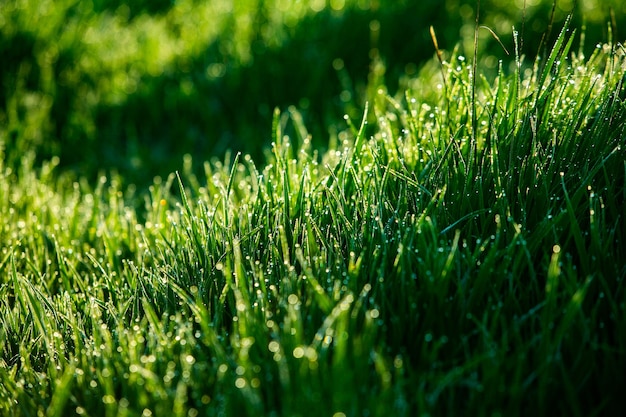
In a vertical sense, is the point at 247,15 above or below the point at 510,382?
above

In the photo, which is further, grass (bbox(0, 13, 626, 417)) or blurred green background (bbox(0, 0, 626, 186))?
blurred green background (bbox(0, 0, 626, 186))

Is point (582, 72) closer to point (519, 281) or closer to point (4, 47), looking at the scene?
point (519, 281)

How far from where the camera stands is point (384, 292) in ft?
4.61

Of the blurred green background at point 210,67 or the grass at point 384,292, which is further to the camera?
the blurred green background at point 210,67

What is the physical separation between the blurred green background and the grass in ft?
3.51

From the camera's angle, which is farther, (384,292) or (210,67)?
(210,67)

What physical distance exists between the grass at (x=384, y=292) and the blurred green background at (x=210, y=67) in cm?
107

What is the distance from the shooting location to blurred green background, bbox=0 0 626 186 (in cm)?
303

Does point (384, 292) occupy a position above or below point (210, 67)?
below

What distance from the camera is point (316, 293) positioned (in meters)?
1.34

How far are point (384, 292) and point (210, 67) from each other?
92.1 inches

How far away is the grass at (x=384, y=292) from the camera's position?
124 centimetres

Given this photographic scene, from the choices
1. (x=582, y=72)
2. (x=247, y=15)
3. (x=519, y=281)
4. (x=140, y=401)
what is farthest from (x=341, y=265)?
(x=247, y=15)

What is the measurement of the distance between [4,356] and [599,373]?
4.67 ft
